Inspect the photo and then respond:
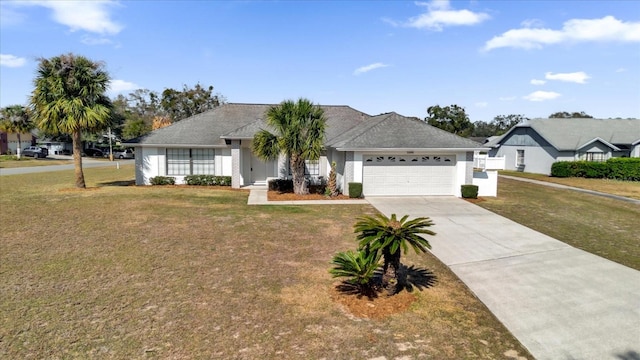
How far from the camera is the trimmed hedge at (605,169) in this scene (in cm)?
2900

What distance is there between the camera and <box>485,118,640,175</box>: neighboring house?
32.6 metres

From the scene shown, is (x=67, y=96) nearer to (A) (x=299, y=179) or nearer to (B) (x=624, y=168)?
(A) (x=299, y=179)

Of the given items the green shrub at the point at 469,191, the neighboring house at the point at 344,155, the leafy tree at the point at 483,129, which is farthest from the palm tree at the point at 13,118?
the leafy tree at the point at 483,129

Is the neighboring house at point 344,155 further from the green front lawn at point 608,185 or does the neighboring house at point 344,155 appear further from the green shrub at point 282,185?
the green front lawn at point 608,185

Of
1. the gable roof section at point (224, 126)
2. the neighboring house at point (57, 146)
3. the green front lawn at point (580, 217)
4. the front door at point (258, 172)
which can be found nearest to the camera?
the green front lawn at point (580, 217)

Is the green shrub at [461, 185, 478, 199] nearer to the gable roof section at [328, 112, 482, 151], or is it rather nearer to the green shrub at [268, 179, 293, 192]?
the gable roof section at [328, 112, 482, 151]

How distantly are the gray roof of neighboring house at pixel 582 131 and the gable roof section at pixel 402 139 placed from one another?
18.9 meters

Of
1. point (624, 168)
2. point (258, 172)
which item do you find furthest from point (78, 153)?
point (624, 168)

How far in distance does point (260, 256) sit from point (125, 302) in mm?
3363

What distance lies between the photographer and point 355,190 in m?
18.2

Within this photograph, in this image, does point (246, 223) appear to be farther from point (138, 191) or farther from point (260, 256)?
point (138, 191)

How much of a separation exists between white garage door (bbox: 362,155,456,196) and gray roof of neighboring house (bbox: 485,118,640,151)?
1918 cm

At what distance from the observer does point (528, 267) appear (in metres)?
8.80

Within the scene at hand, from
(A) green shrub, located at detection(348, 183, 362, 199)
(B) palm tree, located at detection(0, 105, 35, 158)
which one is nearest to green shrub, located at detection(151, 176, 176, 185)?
(A) green shrub, located at detection(348, 183, 362, 199)
